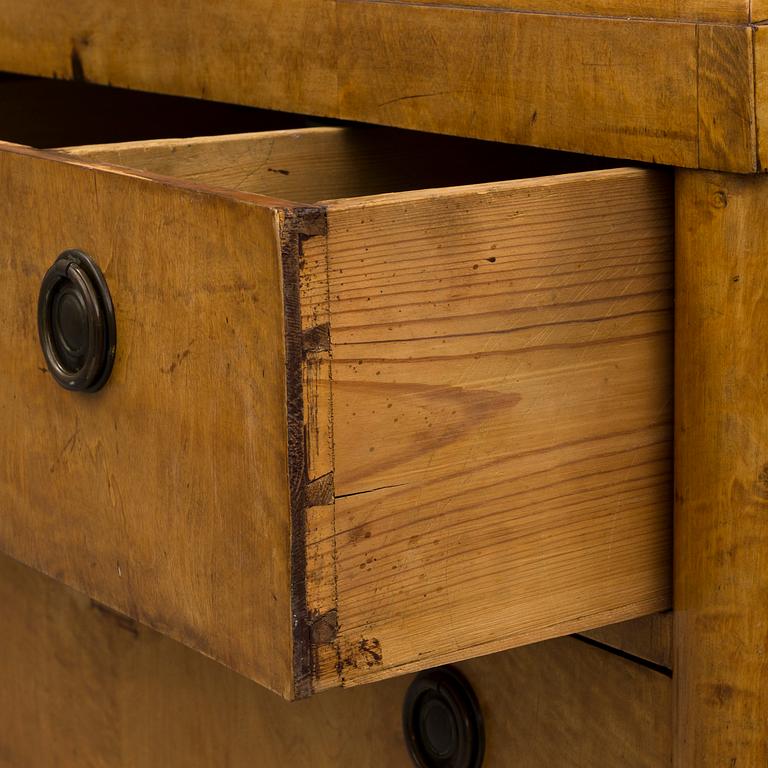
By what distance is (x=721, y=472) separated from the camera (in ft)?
2.36

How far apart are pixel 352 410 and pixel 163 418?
4.3 inches

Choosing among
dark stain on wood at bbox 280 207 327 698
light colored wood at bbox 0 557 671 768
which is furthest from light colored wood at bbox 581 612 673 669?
dark stain on wood at bbox 280 207 327 698

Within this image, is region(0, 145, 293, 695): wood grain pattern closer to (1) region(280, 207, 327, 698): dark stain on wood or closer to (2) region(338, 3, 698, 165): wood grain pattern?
(1) region(280, 207, 327, 698): dark stain on wood

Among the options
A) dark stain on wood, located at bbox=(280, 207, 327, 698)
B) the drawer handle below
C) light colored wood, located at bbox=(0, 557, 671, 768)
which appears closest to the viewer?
dark stain on wood, located at bbox=(280, 207, 327, 698)

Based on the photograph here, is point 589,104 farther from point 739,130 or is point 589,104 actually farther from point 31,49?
point 31,49

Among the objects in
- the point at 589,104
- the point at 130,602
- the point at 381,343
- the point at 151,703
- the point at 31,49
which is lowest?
the point at 151,703

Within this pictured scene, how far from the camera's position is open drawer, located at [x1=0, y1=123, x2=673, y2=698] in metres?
0.62

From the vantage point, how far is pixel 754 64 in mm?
650

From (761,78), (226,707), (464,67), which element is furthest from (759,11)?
(226,707)

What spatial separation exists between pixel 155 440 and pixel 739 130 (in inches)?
11.8

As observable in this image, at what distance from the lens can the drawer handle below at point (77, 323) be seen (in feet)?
2.35

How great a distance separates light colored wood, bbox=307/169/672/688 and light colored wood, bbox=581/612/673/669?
32 mm

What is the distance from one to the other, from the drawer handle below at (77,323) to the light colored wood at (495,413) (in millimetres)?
151

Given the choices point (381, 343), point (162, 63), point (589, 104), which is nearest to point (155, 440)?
point (381, 343)
